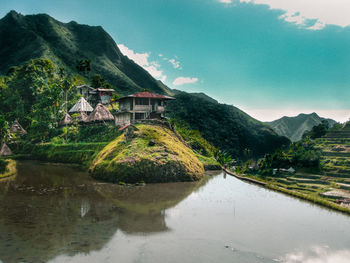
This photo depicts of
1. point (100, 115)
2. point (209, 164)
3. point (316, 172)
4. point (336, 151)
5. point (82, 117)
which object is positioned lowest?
point (316, 172)

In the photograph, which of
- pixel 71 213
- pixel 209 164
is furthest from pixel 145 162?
pixel 209 164

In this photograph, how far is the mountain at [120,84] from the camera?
124812mm

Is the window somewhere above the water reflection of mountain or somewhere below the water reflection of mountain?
above

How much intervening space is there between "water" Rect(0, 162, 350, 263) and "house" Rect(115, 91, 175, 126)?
83.0ft

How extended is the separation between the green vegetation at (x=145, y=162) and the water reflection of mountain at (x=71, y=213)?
2044 millimetres

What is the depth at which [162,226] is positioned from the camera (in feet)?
58.6

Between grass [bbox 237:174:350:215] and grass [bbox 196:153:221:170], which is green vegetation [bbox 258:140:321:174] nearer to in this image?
grass [bbox 237:174:350:215]

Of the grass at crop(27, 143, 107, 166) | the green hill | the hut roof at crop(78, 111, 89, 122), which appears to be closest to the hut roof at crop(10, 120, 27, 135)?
the grass at crop(27, 143, 107, 166)

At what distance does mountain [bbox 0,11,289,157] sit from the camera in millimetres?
124812

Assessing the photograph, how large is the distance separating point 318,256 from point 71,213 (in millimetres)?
17176

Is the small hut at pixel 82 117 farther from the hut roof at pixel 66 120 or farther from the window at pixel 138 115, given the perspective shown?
the window at pixel 138 115

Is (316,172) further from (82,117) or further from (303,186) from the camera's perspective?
(82,117)

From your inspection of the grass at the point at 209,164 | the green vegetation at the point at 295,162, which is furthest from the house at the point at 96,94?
the green vegetation at the point at 295,162

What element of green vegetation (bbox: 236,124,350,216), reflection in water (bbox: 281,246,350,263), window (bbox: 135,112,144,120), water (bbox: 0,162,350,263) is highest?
window (bbox: 135,112,144,120)
